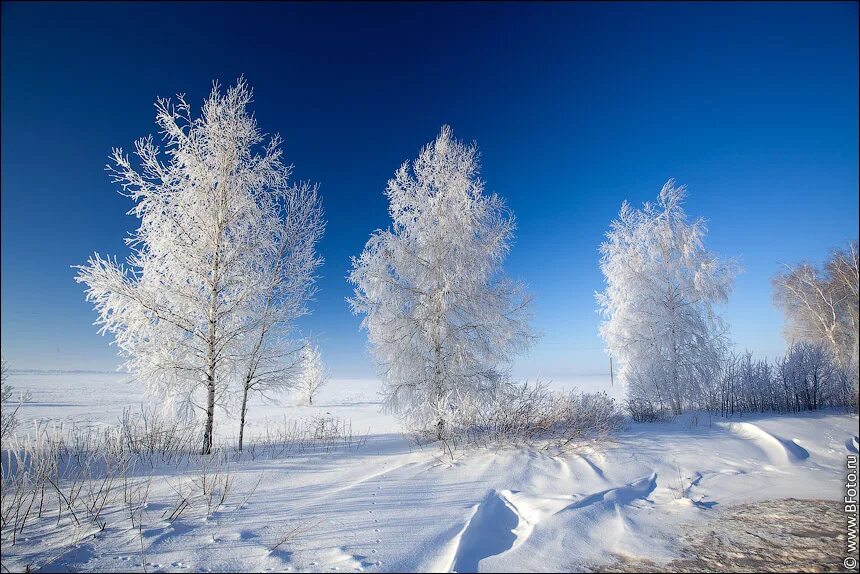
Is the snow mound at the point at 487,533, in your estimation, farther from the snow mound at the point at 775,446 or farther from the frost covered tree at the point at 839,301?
the snow mound at the point at 775,446

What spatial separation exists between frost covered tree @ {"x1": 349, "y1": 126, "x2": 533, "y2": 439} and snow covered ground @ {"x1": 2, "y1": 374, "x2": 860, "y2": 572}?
231 cm

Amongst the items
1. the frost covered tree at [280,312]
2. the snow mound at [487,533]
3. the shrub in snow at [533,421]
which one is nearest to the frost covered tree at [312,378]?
the frost covered tree at [280,312]

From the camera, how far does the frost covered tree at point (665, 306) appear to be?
1193 centimetres

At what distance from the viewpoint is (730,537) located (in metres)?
3.30

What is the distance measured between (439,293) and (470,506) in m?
5.33

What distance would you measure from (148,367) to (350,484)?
5328 mm

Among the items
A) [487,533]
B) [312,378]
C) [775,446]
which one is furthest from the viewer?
[312,378]

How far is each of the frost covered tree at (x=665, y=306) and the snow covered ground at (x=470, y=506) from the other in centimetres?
553

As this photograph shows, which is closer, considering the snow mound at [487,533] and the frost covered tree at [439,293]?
the snow mound at [487,533]

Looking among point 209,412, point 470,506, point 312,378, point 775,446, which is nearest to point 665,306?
point 775,446

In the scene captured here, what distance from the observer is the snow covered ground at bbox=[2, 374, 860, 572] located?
117 inches

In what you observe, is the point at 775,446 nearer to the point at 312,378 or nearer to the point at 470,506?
the point at 470,506

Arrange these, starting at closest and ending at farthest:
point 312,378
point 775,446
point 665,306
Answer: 1. point 775,446
2. point 665,306
3. point 312,378

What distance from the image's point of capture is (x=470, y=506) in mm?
3936
